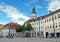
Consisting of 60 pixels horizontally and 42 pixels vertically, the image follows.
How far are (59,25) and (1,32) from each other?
247 ft

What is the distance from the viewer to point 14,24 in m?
140

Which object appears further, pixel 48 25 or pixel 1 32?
pixel 1 32

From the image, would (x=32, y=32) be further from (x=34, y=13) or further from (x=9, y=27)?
(x=9, y=27)

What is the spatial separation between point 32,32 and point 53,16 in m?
29.0

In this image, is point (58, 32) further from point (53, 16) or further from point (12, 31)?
point (12, 31)

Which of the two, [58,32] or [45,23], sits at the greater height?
[45,23]

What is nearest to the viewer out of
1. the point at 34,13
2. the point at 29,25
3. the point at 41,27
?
the point at 41,27

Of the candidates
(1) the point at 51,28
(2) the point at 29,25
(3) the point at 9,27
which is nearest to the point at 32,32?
(2) the point at 29,25

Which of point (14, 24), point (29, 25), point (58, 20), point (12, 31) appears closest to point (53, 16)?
point (58, 20)

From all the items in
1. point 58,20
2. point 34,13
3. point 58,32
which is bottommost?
point 58,32

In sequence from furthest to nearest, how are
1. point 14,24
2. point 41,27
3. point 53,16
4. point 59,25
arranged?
point 14,24
point 41,27
point 53,16
point 59,25

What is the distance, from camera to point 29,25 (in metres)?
92.6

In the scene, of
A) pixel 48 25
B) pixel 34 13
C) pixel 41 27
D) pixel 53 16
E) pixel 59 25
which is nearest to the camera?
pixel 59 25

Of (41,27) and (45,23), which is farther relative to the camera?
(41,27)
